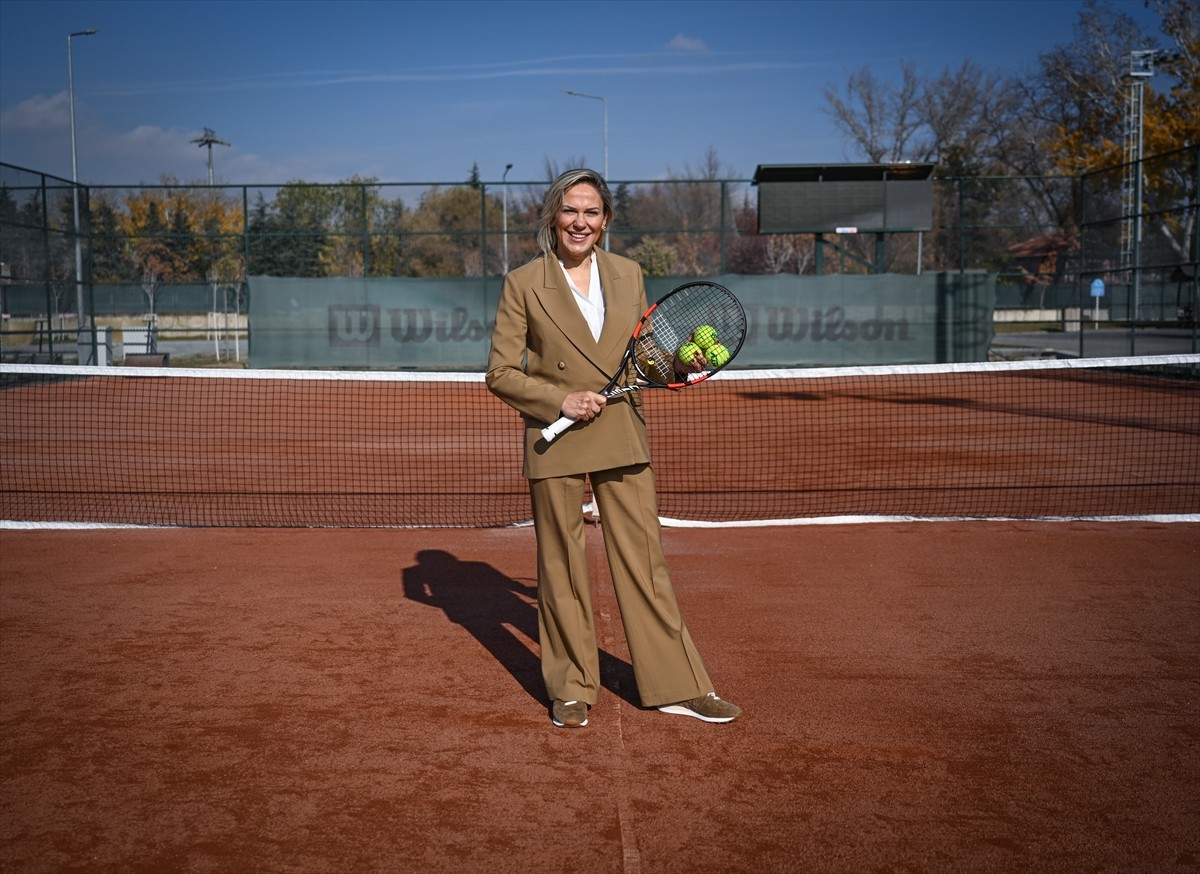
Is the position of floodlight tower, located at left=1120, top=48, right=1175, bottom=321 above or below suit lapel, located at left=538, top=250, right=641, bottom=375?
above

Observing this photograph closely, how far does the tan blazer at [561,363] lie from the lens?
3.67m

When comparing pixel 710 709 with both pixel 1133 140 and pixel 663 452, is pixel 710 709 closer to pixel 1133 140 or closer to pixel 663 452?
pixel 663 452

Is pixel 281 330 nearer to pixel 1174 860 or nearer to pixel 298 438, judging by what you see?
pixel 298 438

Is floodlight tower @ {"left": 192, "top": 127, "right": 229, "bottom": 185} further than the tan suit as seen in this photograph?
Yes

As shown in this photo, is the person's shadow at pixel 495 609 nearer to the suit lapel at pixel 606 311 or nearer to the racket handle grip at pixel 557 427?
the racket handle grip at pixel 557 427

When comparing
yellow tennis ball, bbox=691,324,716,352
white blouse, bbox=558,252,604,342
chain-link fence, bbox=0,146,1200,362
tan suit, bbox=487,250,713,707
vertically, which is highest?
chain-link fence, bbox=0,146,1200,362

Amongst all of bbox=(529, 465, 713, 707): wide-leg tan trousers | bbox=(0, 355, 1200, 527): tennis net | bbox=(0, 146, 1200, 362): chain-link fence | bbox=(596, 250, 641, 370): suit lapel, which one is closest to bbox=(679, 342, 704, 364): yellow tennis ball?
bbox=(596, 250, 641, 370): suit lapel

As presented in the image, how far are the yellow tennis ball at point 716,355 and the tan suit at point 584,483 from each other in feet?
0.98

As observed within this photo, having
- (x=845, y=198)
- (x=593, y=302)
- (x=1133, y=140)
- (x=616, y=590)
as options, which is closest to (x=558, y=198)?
(x=593, y=302)

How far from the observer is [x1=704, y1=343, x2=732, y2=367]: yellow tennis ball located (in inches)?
145

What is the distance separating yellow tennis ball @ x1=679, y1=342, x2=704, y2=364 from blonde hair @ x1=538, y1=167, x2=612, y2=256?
546 millimetres

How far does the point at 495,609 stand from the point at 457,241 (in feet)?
129

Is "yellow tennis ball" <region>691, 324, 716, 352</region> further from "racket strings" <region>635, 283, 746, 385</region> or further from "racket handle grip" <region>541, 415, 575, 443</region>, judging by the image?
"racket handle grip" <region>541, 415, 575, 443</region>

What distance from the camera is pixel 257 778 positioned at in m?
3.39
